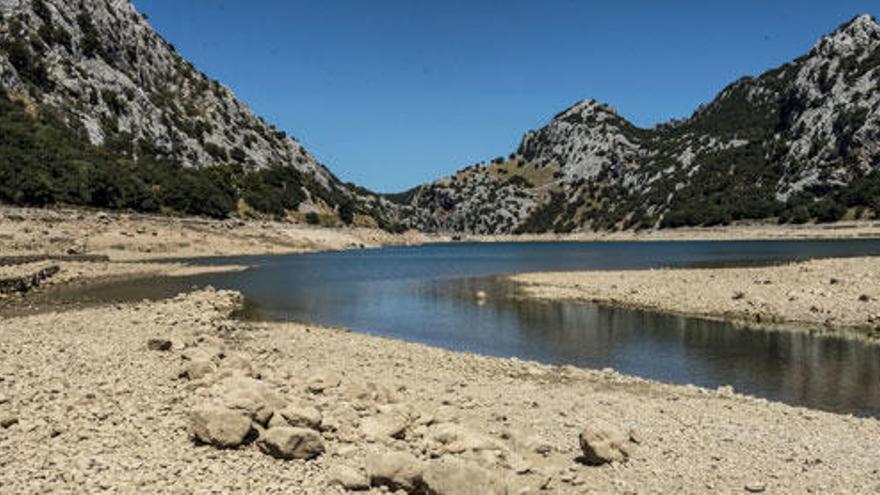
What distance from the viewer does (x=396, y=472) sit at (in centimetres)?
1191

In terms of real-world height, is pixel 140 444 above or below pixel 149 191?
below

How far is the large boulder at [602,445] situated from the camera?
13.6 metres

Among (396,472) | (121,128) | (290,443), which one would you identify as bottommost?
(396,472)

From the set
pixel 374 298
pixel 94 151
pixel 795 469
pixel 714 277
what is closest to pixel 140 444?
pixel 795 469

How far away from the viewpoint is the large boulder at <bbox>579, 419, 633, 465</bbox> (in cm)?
1357

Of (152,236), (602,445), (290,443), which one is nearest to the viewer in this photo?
(290,443)

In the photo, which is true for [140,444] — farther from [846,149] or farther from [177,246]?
[846,149]

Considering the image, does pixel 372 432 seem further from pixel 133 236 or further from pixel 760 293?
pixel 133 236

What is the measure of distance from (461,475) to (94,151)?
122m

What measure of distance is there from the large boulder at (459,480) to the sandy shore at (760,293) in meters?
28.8

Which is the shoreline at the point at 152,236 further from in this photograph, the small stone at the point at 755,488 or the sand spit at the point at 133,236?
the small stone at the point at 755,488

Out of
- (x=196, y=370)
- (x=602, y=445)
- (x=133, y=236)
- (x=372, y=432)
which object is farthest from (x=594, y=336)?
(x=133, y=236)

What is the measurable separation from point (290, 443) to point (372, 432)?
78.2 inches

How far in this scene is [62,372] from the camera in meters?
18.1
